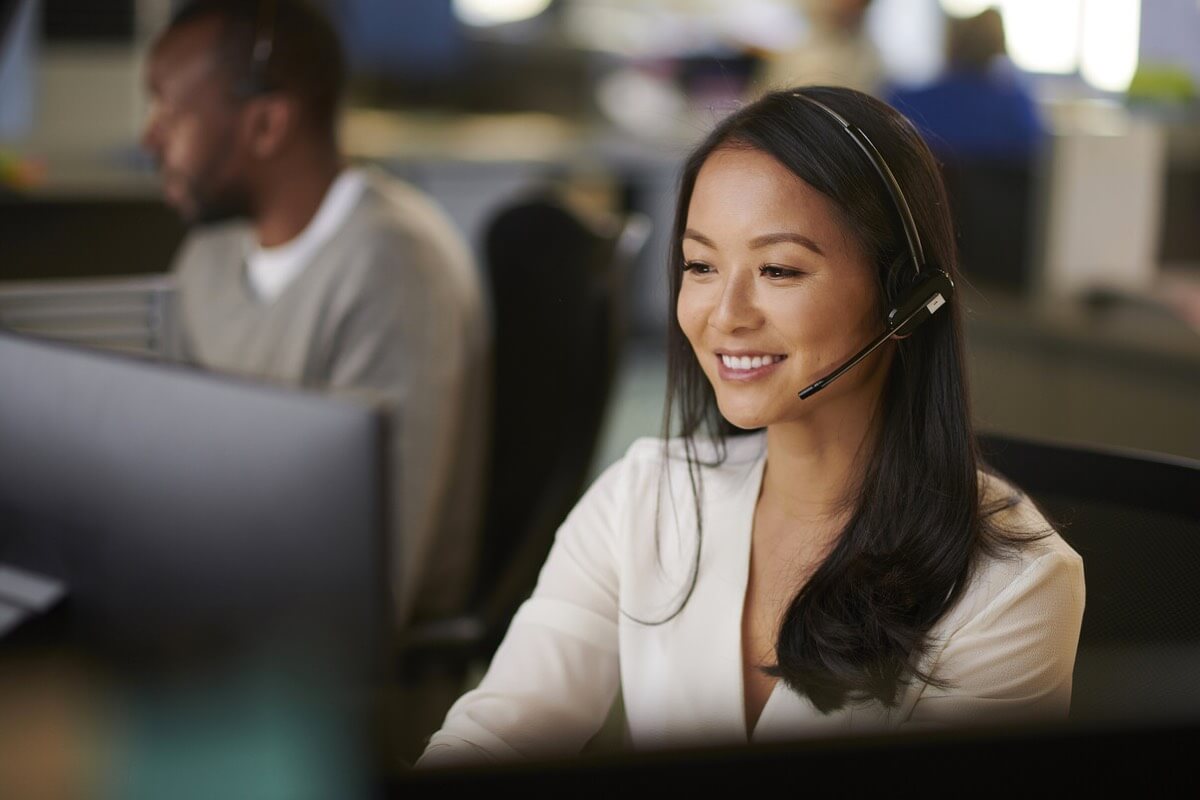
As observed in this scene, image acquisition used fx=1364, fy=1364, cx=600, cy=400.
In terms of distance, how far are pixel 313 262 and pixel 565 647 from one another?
2.79 feet

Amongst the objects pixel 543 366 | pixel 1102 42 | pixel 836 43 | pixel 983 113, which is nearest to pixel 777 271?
pixel 543 366

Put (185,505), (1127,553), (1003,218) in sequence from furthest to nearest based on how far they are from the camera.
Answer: (1003,218)
(1127,553)
(185,505)

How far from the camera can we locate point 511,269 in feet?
5.78

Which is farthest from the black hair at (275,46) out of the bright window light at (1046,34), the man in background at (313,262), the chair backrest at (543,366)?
the bright window light at (1046,34)

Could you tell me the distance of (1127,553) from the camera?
34.4 inches

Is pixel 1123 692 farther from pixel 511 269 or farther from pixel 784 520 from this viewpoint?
pixel 511 269

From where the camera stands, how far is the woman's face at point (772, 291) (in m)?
0.79

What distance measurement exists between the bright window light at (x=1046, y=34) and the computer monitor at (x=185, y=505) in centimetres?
661

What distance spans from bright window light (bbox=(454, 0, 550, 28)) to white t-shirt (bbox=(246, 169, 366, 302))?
471 cm

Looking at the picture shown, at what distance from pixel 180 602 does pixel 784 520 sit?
1.22 feet

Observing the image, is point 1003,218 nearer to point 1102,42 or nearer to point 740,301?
point 740,301

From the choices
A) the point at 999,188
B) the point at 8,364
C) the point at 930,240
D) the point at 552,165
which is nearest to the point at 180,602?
the point at 8,364

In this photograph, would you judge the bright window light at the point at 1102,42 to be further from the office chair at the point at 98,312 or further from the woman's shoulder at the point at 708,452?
the woman's shoulder at the point at 708,452

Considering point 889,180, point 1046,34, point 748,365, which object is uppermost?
point 1046,34
